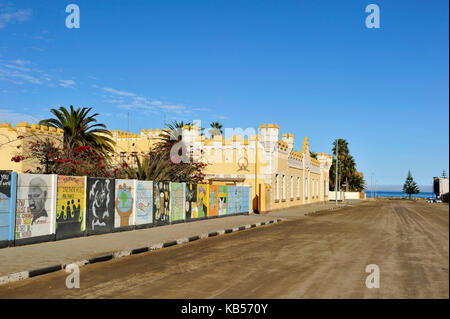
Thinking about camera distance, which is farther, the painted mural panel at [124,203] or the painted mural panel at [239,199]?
the painted mural panel at [239,199]

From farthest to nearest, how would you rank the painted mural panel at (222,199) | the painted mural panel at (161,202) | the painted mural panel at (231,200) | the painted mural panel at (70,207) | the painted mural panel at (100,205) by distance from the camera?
the painted mural panel at (231,200) < the painted mural panel at (222,199) < the painted mural panel at (161,202) < the painted mural panel at (100,205) < the painted mural panel at (70,207)

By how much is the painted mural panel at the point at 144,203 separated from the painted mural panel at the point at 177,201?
209cm

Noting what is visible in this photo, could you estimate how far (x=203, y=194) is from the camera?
26.1 metres

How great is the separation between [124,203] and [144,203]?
153 centimetres

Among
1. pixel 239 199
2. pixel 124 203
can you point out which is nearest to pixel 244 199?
pixel 239 199

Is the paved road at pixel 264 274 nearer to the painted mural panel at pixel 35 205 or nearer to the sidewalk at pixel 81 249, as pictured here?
the sidewalk at pixel 81 249

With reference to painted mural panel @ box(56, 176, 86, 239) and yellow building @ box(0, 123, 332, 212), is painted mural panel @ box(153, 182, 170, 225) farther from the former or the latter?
yellow building @ box(0, 123, 332, 212)

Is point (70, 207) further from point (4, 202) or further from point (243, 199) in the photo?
point (243, 199)

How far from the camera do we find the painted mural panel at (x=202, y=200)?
25453 mm

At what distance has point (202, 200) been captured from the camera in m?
25.9

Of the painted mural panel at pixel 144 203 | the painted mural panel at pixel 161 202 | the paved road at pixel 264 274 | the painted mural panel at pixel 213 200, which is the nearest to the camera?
the paved road at pixel 264 274

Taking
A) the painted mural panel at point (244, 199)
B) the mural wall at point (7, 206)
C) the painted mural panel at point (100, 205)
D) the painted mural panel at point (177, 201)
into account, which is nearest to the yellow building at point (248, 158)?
the painted mural panel at point (244, 199)

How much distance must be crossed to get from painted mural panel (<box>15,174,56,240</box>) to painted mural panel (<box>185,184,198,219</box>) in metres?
10.2
